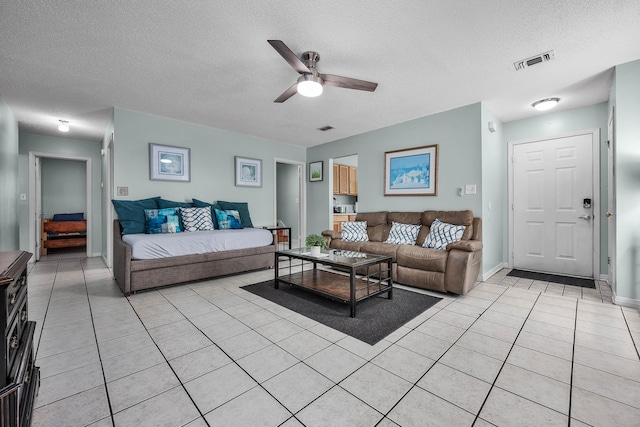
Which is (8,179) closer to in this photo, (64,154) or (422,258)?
(64,154)

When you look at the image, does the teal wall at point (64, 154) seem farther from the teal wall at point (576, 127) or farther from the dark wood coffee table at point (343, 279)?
the teal wall at point (576, 127)

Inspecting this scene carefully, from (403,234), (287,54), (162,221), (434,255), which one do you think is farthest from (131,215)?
(434,255)

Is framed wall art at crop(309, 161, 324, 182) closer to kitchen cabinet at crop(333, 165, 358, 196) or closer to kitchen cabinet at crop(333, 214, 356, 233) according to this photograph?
kitchen cabinet at crop(333, 165, 358, 196)

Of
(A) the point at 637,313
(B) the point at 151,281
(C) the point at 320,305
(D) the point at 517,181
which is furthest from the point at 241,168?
(A) the point at 637,313

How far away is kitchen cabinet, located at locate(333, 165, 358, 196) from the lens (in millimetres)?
6543

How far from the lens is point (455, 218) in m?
3.82

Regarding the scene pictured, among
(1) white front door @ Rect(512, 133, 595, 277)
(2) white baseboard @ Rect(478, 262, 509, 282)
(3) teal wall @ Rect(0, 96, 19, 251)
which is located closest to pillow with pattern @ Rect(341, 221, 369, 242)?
(2) white baseboard @ Rect(478, 262, 509, 282)

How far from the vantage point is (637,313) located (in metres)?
2.63

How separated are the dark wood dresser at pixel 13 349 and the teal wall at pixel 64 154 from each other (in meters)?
5.56

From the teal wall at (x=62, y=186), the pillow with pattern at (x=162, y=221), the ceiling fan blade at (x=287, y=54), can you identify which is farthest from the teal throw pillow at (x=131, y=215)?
the teal wall at (x=62, y=186)

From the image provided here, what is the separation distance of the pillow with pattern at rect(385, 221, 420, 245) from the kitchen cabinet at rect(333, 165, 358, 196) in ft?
8.28

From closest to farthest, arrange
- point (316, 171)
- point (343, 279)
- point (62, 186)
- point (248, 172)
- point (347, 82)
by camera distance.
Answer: point (347, 82) → point (343, 279) → point (248, 172) → point (316, 171) → point (62, 186)

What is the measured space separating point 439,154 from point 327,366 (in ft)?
11.6

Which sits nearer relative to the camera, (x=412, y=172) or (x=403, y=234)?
(x=403, y=234)
